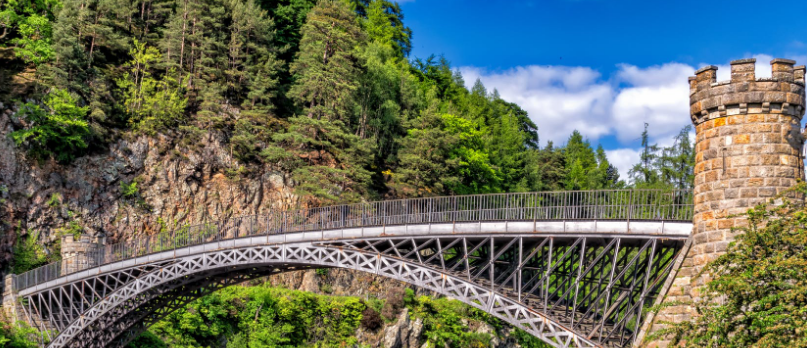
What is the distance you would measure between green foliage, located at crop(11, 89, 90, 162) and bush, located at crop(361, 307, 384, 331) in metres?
17.3

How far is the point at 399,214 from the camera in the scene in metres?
25.5

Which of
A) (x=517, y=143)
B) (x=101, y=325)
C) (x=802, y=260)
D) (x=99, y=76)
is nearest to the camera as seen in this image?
(x=802, y=260)

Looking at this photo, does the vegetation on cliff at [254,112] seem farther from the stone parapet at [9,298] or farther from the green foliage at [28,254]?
the stone parapet at [9,298]

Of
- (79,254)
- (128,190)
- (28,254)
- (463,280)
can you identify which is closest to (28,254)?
(28,254)

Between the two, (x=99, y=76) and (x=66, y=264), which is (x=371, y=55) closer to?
(x=99, y=76)

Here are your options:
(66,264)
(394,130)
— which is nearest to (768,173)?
(66,264)

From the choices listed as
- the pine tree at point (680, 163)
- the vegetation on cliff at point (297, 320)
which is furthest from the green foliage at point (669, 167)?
the vegetation on cliff at point (297, 320)

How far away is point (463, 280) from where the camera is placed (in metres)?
22.3

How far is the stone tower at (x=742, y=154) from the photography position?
17.5 metres

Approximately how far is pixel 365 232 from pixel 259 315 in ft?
44.7

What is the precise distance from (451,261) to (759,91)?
44.1 feet

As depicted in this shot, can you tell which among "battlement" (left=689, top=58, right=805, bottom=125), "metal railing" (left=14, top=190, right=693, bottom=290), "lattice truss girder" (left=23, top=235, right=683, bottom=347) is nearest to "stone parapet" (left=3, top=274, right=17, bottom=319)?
"metal railing" (left=14, top=190, right=693, bottom=290)

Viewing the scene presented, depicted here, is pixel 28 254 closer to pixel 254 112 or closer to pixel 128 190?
pixel 128 190

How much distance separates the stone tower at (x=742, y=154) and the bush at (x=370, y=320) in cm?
2279
